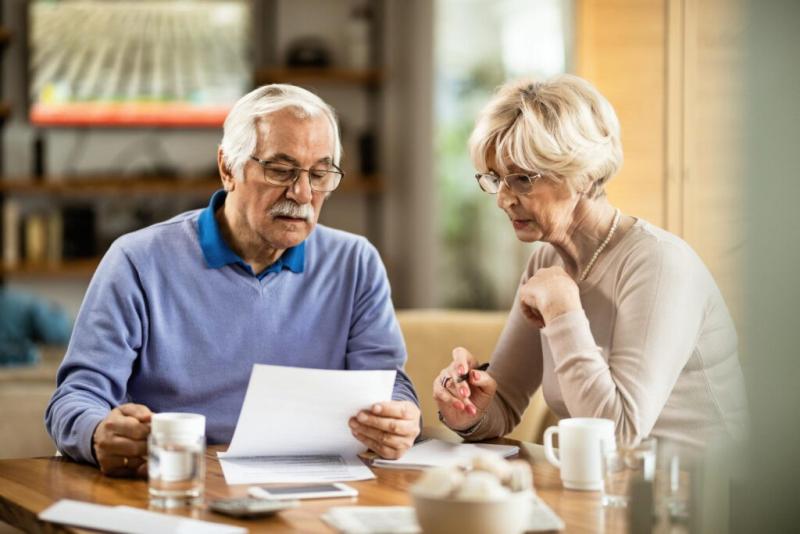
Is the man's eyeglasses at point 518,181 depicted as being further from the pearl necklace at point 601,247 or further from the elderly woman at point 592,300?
the pearl necklace at point 601,247

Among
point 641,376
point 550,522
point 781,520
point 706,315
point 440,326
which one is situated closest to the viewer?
point 781,520

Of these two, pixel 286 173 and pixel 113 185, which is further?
pixel 113 185

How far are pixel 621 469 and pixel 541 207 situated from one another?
61 centimetres

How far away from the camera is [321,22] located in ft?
17.6

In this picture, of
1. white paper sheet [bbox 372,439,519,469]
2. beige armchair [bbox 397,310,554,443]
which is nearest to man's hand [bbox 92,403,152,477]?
white paper sheet [bbox 372,439,519,469]

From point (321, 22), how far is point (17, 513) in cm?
432

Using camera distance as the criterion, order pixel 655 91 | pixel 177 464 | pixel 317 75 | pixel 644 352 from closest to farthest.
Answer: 1. pixel 177 464
2. pixel 644 352
3. pixel 655 91
4. pixel 317 75

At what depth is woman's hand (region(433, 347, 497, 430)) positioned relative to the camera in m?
1.74

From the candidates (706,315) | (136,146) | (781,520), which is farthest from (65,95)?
(781,520)

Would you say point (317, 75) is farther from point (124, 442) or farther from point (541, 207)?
point (124, 442)

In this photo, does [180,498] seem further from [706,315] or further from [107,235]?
[107,235]

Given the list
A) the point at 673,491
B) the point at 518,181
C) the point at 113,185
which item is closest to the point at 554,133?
the point at 518,181

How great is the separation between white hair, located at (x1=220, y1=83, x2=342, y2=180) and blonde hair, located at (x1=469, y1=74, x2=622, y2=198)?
0.29 meters

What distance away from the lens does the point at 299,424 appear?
1.51 metres
